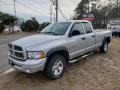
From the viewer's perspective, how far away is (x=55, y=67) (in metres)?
5.28

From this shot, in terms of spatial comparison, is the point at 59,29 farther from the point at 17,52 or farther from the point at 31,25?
the point at 31,25

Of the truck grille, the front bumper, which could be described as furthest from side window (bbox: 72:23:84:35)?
the truck grille

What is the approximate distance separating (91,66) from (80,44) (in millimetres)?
1058

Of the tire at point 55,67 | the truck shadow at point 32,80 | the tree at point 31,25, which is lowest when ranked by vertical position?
the truck shadow at point 32,80

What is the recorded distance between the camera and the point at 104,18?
6500 centimetres

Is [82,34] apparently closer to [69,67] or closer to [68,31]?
[68,31]

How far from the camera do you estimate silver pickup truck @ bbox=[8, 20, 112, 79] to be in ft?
15.7

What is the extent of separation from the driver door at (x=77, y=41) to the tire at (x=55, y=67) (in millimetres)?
599

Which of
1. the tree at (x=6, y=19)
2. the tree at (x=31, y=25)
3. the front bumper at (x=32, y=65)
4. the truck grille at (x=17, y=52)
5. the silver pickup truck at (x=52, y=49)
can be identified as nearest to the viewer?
the front bumper at (x=32, y=65)

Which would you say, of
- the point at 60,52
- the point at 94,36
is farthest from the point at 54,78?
the point at 94,36

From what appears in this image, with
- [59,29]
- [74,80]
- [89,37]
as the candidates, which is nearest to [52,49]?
[74,80]

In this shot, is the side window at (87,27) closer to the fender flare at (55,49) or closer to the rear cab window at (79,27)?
the rear cab window at (79,27)

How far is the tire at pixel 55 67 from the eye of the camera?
5.00 meters

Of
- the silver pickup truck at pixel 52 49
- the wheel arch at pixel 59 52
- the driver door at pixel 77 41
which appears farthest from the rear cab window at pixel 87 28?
the wheel arch at pixel 59 52
